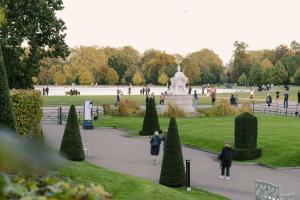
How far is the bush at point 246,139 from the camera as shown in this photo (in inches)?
882

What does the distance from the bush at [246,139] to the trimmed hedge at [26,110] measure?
8.35m

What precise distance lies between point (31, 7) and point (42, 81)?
106 metres

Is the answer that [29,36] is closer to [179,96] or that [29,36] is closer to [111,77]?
[179,96]

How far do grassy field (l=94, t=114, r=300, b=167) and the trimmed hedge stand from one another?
333 inches

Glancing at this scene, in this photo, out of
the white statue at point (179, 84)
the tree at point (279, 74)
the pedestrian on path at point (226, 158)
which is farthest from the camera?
the tree at point (279, 74)

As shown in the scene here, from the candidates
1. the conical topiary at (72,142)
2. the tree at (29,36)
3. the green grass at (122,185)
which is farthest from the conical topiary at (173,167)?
the tree at (29,36)

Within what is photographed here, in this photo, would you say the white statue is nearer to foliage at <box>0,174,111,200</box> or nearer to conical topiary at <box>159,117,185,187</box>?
conical topiary at <box>159,117,185,187</box>

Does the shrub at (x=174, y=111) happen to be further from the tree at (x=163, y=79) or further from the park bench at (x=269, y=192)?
the tree at (x=163, y=79)

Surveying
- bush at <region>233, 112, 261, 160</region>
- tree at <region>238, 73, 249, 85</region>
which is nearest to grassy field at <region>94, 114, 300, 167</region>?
bush at <region>233, 112, 261, 160</region>

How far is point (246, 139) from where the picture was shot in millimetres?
22547

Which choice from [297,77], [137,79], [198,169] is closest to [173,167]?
[198,169]

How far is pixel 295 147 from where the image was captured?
2403cm

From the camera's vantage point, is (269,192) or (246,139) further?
(246,139)

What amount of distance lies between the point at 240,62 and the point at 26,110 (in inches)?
4684
